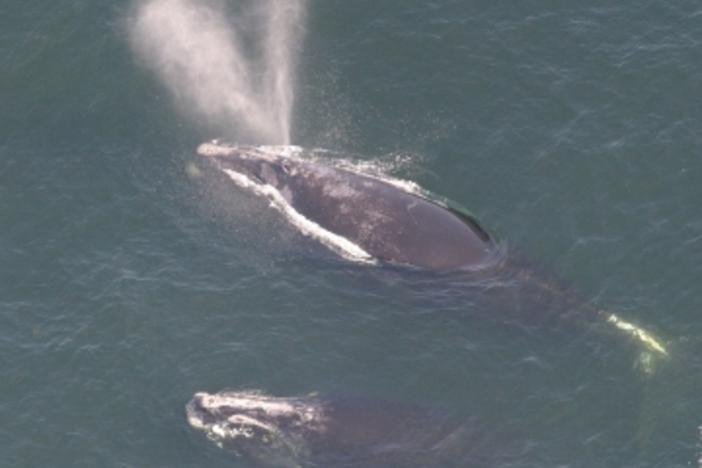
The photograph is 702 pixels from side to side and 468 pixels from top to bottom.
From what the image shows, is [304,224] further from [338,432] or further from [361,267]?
[338,432]

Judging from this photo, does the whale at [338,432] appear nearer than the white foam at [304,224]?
Yes

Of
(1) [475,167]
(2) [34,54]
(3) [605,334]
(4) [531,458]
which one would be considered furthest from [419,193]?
(2) [34,54]

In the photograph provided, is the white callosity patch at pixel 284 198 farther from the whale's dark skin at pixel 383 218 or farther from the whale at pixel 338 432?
the whale at pixel 338 432

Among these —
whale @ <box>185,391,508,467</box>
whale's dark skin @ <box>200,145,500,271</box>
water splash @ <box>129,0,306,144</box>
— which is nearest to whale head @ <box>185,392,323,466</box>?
whale @ <box>185,391,508,467</box>

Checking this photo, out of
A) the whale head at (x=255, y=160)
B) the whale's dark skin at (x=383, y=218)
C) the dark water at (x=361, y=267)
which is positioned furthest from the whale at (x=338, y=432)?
the whale head at (x=255, y=160)

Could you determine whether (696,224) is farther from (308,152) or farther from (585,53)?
(308,152)

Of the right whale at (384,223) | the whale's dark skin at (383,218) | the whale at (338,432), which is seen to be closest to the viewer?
the whale at (338,432)
